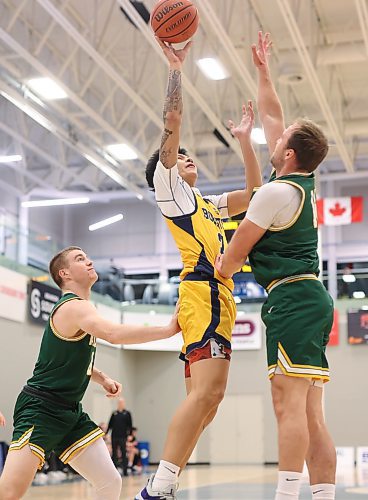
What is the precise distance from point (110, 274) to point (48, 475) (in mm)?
7296

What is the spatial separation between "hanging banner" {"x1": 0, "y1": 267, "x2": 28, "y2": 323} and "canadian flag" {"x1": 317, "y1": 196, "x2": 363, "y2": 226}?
8187 millimetres

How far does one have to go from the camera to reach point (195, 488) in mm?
12922

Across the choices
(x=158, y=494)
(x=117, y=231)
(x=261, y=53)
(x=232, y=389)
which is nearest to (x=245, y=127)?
(x=261, y=53)

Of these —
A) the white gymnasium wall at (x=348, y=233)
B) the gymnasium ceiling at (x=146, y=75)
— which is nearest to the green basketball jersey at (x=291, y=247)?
the gymnasium ceiling at (x=146, y=75)

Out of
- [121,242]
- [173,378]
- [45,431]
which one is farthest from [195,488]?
[121,242]

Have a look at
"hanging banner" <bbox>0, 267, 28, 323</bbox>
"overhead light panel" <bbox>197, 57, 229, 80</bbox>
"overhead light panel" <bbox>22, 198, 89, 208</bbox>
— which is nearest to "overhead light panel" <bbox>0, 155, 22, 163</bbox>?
"overhead light panel" <bbox>22, 198, 89, 208</bbox>

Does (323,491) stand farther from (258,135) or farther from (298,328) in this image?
(258,135)

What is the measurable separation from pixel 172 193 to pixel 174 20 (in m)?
1.27

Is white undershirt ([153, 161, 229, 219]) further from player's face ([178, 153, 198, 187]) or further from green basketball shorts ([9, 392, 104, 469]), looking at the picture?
green basketball shorts ([9, 392, 104, 469])

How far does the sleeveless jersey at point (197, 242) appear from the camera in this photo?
4727 millimetres

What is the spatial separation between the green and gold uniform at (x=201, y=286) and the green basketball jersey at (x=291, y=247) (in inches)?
14.0

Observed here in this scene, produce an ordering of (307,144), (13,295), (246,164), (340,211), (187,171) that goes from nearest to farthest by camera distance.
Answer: (307,144)
(187,171)
(246,164)
(13,295)
(340,211)

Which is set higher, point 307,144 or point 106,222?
point 106,222

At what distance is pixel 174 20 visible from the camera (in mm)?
5273
